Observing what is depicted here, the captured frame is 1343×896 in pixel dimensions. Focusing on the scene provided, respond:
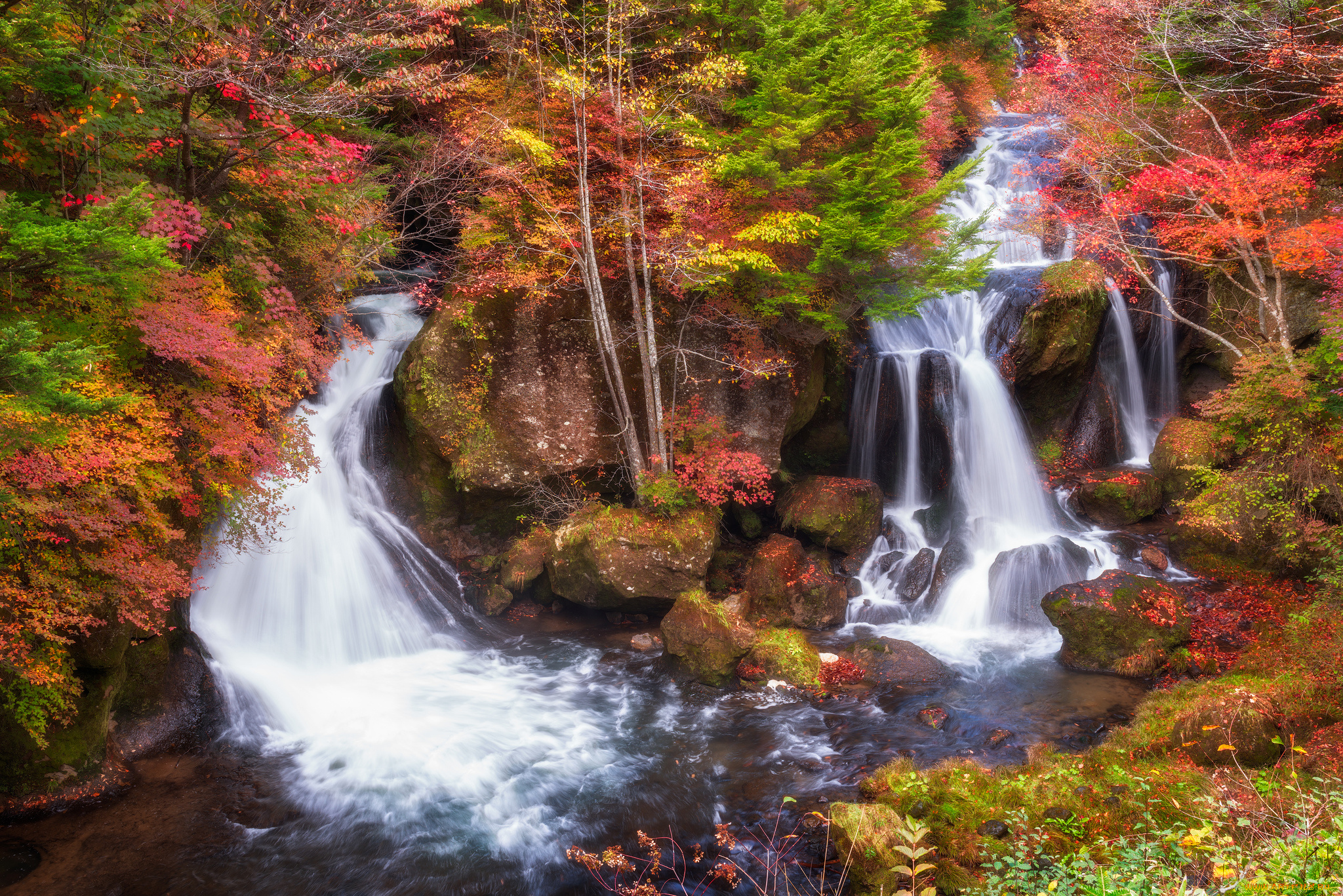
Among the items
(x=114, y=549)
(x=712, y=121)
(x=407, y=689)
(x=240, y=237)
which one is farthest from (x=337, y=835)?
(x=712, y=121)

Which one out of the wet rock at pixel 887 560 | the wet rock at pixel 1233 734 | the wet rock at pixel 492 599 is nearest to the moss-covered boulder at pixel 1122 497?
the wet rock at pixel 887 560

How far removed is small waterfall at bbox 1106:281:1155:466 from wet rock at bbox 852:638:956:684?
7918 millimetres

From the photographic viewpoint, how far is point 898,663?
9086mm

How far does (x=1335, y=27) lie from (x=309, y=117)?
1439 centimetres

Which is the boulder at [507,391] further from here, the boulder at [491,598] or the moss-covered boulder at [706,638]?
the moss-covered boulder at [706,638]

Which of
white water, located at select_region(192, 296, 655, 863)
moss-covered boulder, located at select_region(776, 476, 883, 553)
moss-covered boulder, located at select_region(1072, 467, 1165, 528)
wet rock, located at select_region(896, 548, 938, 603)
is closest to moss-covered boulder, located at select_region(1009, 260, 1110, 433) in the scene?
moss-covered boulder, located at select_region(1072, 467, 1165, 528)

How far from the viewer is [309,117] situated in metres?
8.53

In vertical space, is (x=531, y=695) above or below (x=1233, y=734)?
below

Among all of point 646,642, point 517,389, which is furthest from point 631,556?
point 517,389

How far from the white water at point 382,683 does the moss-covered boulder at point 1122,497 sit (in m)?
9.18

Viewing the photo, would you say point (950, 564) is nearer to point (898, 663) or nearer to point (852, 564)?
point (852, 564)

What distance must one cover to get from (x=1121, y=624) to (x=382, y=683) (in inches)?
398

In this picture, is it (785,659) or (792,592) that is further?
(792,592)

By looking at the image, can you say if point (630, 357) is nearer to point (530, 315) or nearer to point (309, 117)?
point (530, 315)
